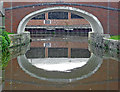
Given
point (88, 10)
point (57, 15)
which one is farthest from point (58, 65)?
point (57, 15)

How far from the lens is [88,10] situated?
25125mm

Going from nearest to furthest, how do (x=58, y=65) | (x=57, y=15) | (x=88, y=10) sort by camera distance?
(x=58, y=65) < (x=88, y=10) < (x=57, y=15)

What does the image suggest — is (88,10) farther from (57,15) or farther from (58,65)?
(57,15)

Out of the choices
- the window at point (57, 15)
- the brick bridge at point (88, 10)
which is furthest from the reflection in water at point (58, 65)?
the window at point (57, 15)

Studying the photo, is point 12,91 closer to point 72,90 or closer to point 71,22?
point 72,90

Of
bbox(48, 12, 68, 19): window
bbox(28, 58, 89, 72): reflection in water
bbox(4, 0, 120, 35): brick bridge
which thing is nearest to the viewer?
bbox(28, 58, 89, 72): reflection in water

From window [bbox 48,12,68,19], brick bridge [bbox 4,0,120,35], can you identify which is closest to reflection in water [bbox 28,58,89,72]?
brick bridge [bbox 4,0,120,35]

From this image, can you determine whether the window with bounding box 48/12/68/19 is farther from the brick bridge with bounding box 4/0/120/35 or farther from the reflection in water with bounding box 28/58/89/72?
the reflection in water with bounding box 28/58/89/72

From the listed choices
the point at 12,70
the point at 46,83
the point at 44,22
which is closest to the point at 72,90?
the point at 46,83

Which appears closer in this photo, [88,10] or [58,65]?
[58,65]

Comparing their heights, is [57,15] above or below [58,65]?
above

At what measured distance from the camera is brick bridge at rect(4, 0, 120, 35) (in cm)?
2507

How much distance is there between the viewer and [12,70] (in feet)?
33.4

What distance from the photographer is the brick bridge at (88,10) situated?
82.3 feet
